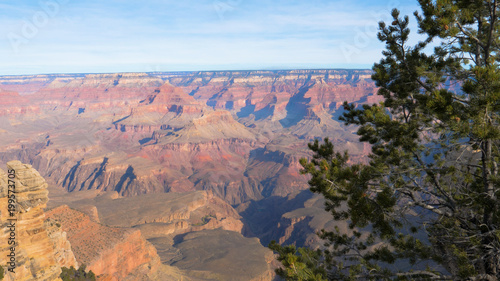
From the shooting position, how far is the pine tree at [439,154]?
8188 millimetres

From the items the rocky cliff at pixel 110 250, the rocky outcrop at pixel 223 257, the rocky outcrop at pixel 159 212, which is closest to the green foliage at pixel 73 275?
the rocky cliff at pixel 110 250

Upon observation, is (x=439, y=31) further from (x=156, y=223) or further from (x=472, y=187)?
(x=156, y=223)

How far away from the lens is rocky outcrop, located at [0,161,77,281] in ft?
55.7

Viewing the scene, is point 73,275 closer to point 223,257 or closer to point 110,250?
point 110,250

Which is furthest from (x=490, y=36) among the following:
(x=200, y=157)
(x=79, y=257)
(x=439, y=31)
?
(x=200, y=157)

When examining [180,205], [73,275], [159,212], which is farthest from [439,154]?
[180,205]

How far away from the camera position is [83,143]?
650ft

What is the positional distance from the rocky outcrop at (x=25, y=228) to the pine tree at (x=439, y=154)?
15.5m

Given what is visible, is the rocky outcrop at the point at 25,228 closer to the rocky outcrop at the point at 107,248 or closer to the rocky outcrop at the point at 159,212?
the rocky outcrop at the point at 107,248

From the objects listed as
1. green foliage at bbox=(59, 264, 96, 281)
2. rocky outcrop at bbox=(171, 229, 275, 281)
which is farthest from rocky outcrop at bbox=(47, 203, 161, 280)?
rocky outcrop at bbox=(171, 229, 275, 281)

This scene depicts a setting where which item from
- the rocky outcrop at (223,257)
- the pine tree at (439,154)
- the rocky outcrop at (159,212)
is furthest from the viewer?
the rocky outcrop at (159,212)

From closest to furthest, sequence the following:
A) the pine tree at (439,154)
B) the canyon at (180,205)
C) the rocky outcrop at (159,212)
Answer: the pine tree at (439,154)
the canyon at (180,205)
the rocky outcrop at (159,212)

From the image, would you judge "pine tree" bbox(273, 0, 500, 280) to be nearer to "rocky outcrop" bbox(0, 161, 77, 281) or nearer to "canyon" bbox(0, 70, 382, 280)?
"rocky outcrop" bbox(0, 161, 77, 281)

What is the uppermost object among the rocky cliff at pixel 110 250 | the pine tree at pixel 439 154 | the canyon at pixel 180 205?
the pine tree at pixel 439 154
